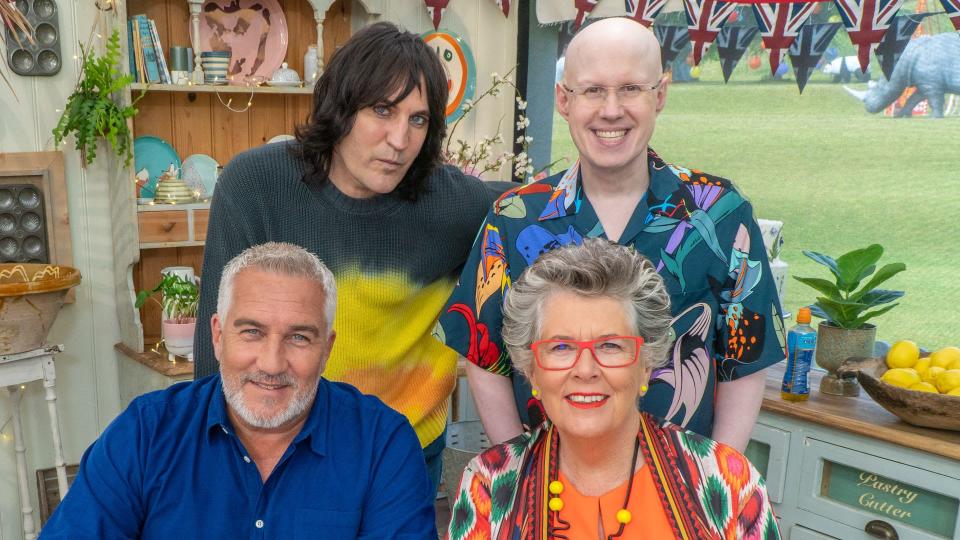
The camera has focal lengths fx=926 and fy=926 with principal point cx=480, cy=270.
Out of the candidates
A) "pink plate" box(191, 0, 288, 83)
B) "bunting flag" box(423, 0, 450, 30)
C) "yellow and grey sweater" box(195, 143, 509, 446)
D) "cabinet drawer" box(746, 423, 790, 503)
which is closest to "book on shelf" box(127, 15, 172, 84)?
"pink plate" box(191, 0, 288, 83)

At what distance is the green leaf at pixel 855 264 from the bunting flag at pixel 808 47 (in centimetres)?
78

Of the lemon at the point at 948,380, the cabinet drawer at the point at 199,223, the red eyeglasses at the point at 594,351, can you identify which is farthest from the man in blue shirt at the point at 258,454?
the cabinet drawer at the point at 199,223

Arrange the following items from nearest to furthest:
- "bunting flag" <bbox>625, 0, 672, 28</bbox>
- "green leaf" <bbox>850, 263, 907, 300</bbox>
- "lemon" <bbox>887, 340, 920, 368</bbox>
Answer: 1. "lemon" <bbox>887, 340, 920, 368</bbox>
2. "green leaf" <bbox>850, 263, 907, 300</bbox>
3. "bunting flag" <bbox>625, 0, 672, 28</bbox>

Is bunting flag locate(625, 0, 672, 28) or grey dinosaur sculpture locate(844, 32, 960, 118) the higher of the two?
bunting flag locate(625, 0, 672, 28)

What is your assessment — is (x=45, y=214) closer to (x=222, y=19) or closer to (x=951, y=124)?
(x=222, y=19)

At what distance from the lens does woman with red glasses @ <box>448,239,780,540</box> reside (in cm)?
143

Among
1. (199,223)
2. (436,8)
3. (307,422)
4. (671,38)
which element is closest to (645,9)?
(671,38)

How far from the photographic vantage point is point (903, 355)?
2541 mm

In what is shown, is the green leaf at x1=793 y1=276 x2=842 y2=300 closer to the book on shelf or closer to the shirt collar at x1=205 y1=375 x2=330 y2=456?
the shirt collar at x1=205 y1=375 x2=330 y2=456

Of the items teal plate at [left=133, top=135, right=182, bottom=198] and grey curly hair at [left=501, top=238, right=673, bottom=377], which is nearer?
grey curly hair at [left=501, top=238, right=673, bottom=377]

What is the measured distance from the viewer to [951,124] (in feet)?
9.97

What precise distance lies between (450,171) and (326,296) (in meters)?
0.56

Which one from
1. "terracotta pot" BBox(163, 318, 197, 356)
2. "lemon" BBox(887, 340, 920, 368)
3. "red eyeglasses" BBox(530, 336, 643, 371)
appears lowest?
"terracotta pot" BBox(163, 318, 197, 356)

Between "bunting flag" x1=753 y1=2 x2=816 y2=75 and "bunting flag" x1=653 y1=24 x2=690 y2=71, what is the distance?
14.9 inches
